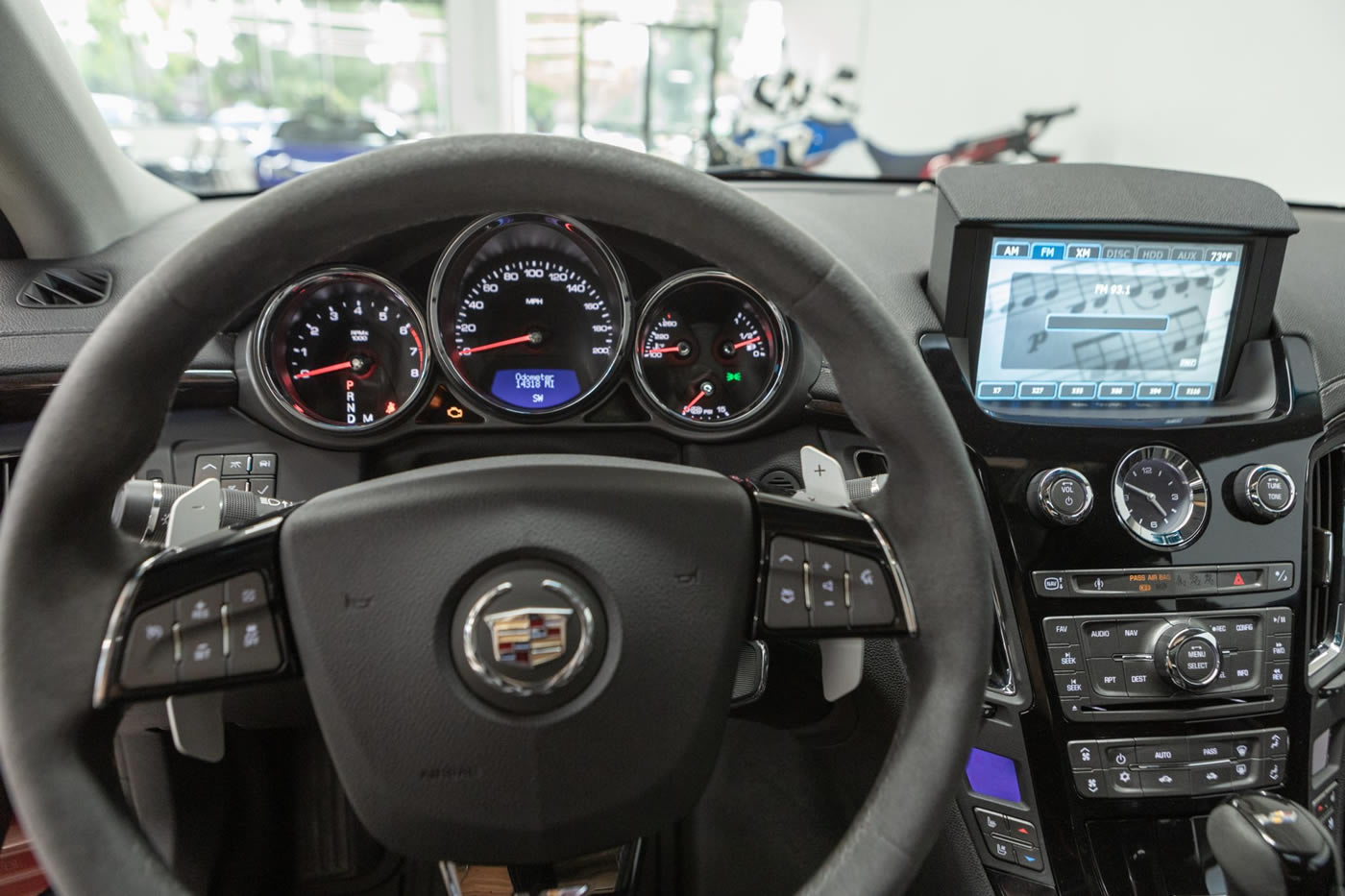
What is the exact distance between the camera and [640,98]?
13039 millimetres

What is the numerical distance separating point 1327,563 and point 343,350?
62.7 inches

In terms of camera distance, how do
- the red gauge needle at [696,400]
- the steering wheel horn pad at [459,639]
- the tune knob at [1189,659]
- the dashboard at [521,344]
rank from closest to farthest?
the steering wheel horn pad at [459,639] → the tune knob at [1189,659] → the dashboard at [521,344] → the red gauge needle at [696,400]

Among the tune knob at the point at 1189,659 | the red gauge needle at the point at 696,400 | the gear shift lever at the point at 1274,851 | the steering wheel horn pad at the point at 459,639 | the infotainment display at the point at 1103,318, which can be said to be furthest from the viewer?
the red gauge needle at the point at 696,400

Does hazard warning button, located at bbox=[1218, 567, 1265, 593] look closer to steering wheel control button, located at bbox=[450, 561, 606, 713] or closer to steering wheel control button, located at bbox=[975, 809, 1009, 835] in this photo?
steering wheel control button, located at bbox=[975, 809, 1009, 835]

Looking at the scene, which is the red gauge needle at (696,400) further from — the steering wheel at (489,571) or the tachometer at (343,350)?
the steering wheel at (489,571)

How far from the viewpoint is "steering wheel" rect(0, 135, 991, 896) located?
0.60m

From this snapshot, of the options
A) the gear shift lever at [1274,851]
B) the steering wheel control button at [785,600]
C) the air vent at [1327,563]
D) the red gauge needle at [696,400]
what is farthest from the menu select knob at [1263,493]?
the steering wheel control button at [785,600]

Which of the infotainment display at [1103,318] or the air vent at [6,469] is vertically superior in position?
the infotainment display at [1103,318]

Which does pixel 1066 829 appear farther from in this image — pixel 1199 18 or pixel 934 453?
pixel 1199 18

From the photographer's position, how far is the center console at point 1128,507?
4.25 feet

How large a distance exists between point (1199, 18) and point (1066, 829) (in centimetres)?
516

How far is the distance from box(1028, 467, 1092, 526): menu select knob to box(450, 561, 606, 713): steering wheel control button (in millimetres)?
809

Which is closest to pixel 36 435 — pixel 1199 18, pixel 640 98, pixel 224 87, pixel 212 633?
pixel 212 633

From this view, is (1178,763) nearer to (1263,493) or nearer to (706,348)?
(1263,493)
